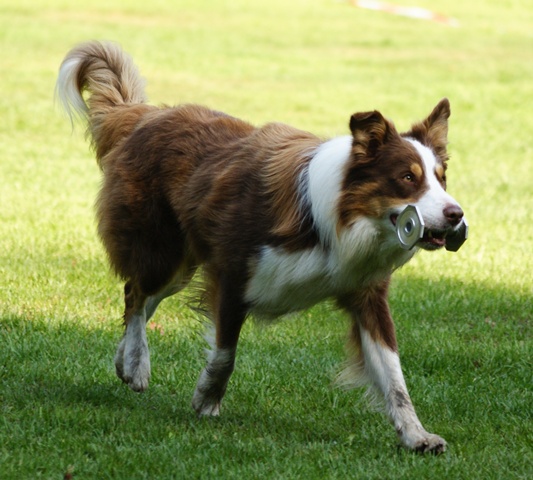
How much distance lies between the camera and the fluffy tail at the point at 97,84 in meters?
7.46

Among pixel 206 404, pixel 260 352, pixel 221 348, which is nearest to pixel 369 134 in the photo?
pixel 221 348

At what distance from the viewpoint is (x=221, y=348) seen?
19.9 ft

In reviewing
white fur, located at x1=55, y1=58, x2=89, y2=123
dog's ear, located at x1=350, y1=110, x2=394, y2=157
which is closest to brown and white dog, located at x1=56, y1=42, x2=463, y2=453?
dog's ear, located at x1=350, y1=110, x2=394, y2=157

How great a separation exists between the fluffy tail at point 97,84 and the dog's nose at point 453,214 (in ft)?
9.59

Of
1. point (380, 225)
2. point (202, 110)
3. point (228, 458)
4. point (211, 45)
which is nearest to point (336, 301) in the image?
point (380, 225)

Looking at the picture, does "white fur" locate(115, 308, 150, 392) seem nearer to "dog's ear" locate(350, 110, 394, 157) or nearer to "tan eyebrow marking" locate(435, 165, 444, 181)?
"dog's ear" locate(350, 110, 394, 157)

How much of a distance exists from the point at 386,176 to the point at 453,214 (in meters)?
0.41

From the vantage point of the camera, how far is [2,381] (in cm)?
657

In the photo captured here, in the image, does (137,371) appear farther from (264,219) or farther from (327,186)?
(327,186)

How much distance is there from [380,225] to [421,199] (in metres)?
0.26

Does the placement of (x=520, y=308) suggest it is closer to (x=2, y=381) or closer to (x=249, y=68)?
(x=2, y=381)

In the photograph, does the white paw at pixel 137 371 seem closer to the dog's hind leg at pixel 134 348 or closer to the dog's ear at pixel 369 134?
the dog's hind leg at pixel 134 348

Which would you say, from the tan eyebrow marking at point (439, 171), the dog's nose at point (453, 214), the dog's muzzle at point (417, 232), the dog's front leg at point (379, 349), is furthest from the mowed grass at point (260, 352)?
the tan eyebrow marking at point (439, 171)

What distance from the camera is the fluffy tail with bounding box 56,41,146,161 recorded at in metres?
7.46
